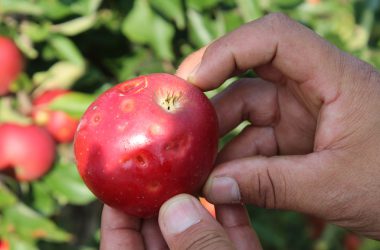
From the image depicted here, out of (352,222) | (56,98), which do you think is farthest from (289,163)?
(56,98)

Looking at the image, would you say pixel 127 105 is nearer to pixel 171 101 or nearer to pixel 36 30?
pixel 171 101

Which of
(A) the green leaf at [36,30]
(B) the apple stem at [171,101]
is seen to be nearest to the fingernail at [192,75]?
(B) the apple stem at [171,101]

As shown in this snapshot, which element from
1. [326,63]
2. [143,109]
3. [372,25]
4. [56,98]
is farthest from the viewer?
[372,25]

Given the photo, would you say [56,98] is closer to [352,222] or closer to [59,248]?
[59,248]

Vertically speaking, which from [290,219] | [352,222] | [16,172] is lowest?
[290,219]

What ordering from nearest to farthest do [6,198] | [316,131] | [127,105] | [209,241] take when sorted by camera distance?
1. [209,241]
2. [127,105]
3. [316,131]
4. [6,198]

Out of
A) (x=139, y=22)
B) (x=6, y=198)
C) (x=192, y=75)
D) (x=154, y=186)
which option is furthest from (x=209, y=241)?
(x=139, y=22)
